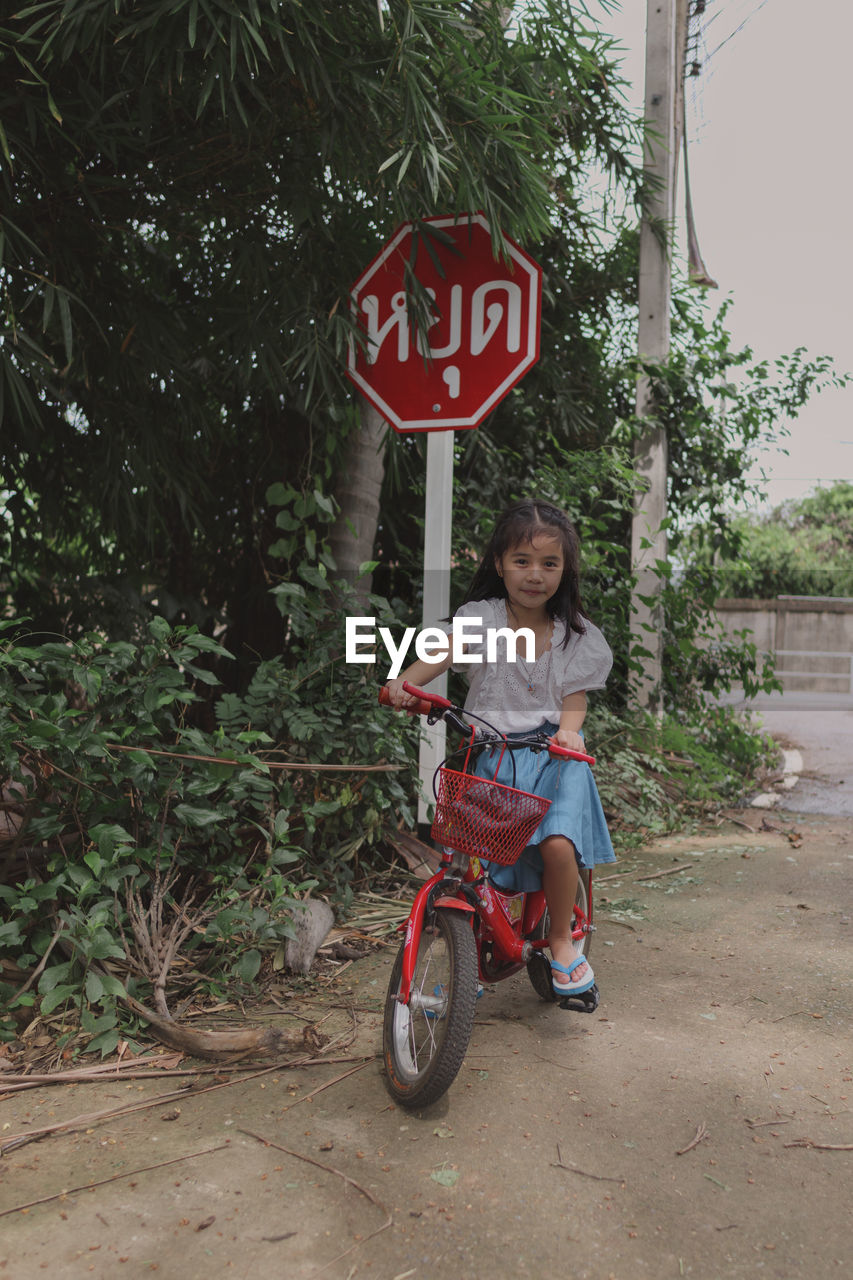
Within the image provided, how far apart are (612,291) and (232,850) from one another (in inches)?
190

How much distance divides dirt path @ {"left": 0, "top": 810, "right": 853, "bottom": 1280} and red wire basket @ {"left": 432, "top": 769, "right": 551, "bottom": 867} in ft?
2.06

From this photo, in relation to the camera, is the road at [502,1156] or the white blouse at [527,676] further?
the white blouse at [527,676]

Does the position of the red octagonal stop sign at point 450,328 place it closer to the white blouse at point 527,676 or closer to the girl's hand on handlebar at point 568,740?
the white blouse at point 527,676

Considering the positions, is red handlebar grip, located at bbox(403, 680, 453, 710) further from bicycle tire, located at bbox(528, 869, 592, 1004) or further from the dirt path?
the dirt path

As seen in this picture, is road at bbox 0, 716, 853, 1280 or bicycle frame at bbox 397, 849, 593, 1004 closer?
road at bbox 0, 716, 853, 1280

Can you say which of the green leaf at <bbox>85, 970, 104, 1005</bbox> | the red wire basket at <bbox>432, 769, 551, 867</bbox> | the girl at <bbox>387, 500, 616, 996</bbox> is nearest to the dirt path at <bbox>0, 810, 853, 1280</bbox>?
the green leaf at <bbox>85, 970, 104, 1005</bbox>

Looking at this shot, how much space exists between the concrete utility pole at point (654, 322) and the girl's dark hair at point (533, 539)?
363 cm

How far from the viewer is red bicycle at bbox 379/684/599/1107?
2.35 m

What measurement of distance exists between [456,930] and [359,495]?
2.47 m

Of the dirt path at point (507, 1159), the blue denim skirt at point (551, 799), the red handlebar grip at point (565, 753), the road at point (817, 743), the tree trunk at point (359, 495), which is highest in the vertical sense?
the tree trunk at point (359, 495)

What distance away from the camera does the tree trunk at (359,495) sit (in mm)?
4426

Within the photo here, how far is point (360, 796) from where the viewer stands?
12.4 ft

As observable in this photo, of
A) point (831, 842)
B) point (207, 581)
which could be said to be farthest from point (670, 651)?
point (207, 581)

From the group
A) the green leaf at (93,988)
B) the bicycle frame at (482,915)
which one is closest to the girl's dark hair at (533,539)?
the bicycle frame at (482,915)
